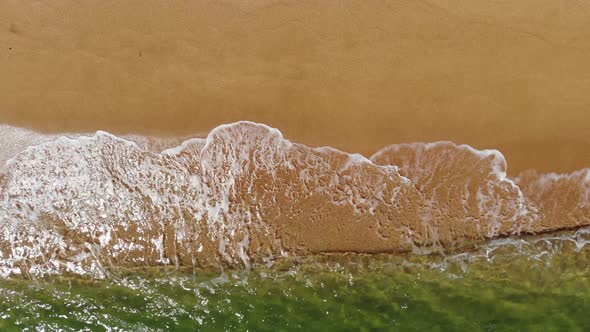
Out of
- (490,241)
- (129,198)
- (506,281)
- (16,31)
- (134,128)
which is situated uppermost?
(16,31)

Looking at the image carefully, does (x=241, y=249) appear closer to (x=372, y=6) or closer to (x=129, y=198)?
(x=129, y=198)

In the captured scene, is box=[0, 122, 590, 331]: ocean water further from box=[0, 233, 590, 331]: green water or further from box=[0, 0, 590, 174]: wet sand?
box=[0, 0, 590, 174]: wet sand

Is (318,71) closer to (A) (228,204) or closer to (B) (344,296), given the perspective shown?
(A) (228,204)

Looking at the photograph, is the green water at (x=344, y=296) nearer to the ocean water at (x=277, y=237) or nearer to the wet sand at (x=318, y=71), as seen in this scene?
the ocean water at (x=277, y=237)

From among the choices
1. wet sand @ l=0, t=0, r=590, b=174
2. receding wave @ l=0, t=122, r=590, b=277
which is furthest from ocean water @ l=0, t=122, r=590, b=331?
wet sand @ l=0, t=0, r=590, b=174

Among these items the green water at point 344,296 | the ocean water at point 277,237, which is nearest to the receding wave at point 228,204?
the ocean water at point 277,237

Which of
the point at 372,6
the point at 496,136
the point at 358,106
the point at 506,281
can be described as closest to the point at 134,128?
the point at 358,106
